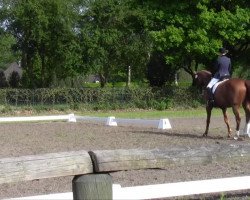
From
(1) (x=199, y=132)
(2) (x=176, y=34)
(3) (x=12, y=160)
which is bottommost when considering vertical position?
(1) (x=199, y=132)

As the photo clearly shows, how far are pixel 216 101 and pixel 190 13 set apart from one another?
21727mm

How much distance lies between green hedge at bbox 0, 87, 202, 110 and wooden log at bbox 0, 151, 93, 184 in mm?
28199

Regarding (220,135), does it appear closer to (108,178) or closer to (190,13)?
(108,178)

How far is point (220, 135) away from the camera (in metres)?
16.0

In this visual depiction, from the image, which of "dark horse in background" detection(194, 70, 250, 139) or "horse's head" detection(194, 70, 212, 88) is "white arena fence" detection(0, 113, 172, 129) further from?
"dark horse in background" detection(194, 70, 250, 139)

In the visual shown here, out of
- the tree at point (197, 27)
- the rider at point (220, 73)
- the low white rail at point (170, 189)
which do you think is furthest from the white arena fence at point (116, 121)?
the tree at point (197, 27)

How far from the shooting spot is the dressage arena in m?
7.68

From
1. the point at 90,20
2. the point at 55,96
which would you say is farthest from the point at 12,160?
the point at 90,20

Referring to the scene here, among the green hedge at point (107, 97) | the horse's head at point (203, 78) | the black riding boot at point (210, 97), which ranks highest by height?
the horse's head at point (203, 78)

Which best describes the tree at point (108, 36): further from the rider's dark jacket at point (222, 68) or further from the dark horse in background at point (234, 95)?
the dark horse in background at point (234, 95)

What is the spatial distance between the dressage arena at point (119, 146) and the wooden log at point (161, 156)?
8 centimetres

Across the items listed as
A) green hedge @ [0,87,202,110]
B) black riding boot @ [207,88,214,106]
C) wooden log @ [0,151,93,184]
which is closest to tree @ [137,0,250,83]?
green hedge @ [0,87,202,110]

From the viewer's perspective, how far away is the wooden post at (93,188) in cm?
372

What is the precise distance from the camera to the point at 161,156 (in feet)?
15.4
